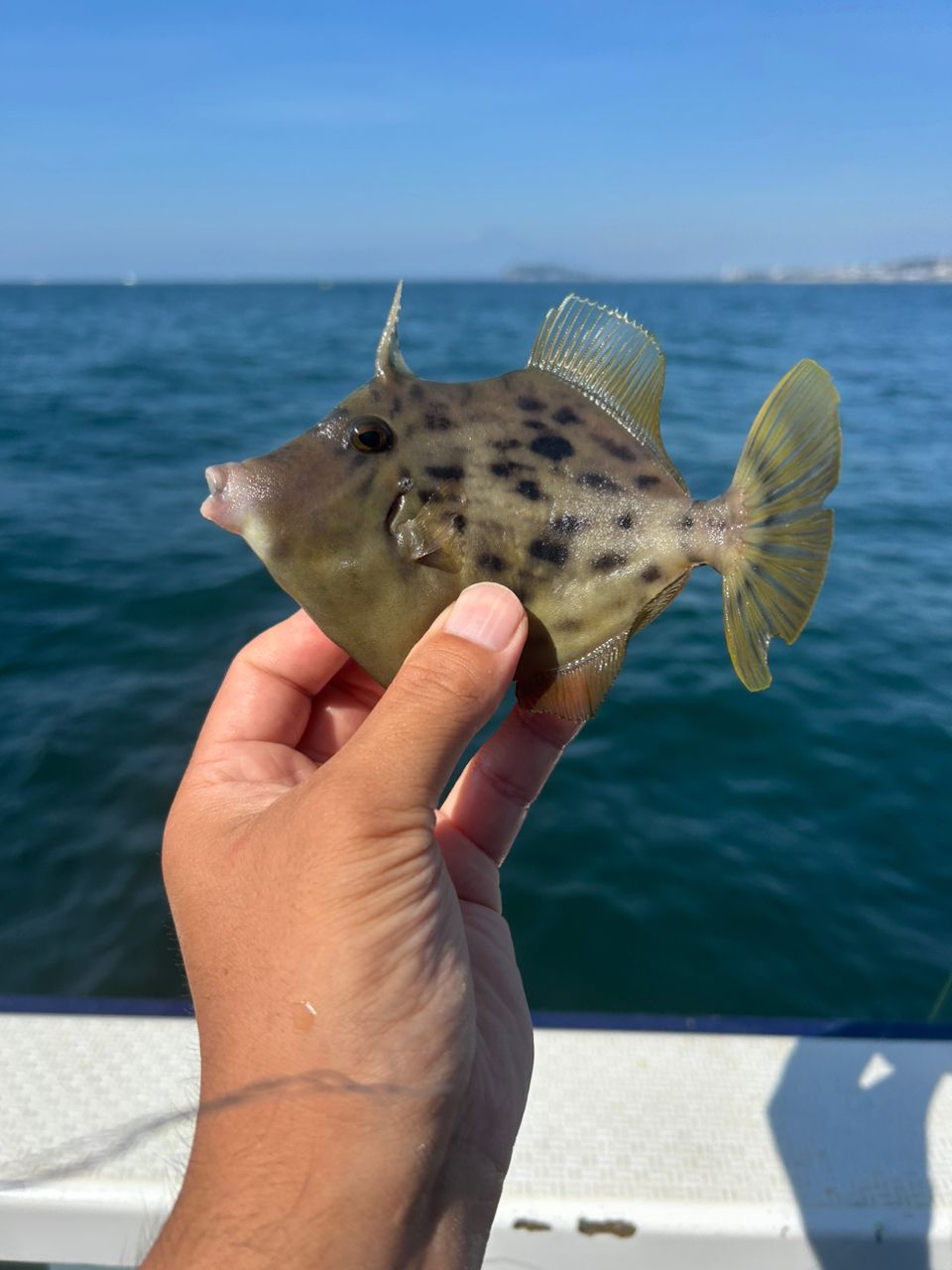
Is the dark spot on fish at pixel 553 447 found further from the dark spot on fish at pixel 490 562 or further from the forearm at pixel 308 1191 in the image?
the forearm at pixel 308 1191

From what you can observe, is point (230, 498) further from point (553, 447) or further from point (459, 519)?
point (553, 447)

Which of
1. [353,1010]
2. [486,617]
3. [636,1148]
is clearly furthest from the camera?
[636,1148]

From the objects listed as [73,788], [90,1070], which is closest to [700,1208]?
[90,1070]

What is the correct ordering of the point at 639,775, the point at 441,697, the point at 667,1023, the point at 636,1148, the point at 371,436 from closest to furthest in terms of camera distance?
the point at 441,697 < the point at 371,436 < the point at 636,1148 < the point at 667,1023 < the point at 639,775

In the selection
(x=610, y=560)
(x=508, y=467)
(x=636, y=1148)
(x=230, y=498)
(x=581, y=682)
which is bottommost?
(x=636, y=1148)

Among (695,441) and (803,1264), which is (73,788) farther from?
(695,441)

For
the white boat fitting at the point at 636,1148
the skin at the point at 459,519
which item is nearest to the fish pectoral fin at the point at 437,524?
the skin at the point at 459,519

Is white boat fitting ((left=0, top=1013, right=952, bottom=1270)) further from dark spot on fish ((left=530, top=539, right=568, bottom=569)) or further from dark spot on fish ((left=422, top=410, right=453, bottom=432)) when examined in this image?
dark spot on fish ((left=422, top=410, right=453, bottom=432))

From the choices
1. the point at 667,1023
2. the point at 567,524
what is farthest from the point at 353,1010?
the point at 667,1023
